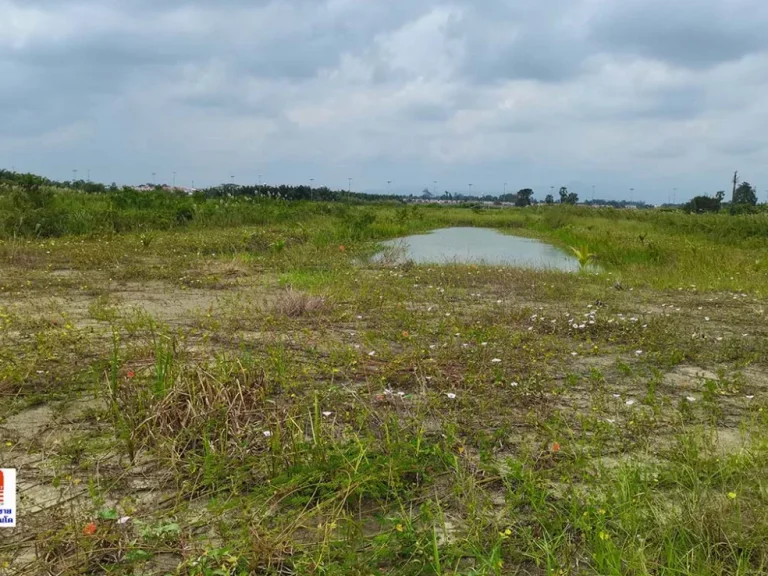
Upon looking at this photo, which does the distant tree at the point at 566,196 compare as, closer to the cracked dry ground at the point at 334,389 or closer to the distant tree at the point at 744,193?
the distant tree at the point at 744,193

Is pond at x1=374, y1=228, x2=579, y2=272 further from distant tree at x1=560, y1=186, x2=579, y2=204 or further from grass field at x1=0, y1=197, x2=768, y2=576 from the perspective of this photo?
distant tree at x1=560, y1=186, x2=579, y2=204

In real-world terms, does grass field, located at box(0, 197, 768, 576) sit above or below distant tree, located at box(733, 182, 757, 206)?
below

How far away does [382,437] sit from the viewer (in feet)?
9.14

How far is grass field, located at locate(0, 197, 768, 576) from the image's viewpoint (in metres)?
1.98

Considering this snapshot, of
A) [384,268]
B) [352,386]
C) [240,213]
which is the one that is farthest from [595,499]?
[240,213]

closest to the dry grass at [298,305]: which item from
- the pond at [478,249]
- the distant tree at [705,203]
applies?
the pond at [478,249]

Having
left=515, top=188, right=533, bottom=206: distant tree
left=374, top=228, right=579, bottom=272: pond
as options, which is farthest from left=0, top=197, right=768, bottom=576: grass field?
left=515, top=188, right=533, bottom=206: distant tree

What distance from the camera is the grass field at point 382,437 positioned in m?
1.98

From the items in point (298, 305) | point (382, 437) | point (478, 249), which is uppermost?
point (478, 249)

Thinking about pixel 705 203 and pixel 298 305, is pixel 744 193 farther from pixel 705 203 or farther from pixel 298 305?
pixel 298 305

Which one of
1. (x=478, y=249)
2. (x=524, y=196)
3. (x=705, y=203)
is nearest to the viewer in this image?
(x=478, y=249)

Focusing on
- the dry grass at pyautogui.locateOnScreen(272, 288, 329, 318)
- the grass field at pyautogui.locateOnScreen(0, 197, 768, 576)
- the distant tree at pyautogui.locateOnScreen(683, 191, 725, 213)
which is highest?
the distant tree at pyautogui.locateOnScreen(683, 191, 725, 213)

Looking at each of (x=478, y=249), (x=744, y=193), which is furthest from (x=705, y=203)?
(x=478, y=249)

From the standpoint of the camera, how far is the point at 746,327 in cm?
559
